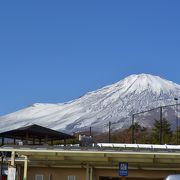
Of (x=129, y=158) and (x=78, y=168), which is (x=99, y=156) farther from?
(x=78, y=168)

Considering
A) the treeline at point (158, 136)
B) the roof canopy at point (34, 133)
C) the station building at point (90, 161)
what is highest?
the treeline at point (158, 136)

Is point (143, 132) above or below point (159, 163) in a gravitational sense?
above

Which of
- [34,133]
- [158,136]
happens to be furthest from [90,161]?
[158,136]

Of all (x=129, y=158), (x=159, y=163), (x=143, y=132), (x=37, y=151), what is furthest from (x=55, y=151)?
(x=143, y=132)

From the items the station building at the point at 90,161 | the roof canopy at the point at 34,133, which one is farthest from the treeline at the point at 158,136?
the station building at the point at 90,161

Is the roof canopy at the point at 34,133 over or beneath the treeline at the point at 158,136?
beneath

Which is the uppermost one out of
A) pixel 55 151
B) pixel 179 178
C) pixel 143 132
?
pixel 143 132

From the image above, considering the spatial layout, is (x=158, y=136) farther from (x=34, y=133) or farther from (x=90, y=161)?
(x=90, y=161)

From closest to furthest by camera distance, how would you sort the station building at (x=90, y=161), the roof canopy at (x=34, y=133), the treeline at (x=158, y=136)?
1. the station building at (x=90, y=161)
2. the roof canopy at (x=34, y=133)
3. the treeline at (x=158, y=136)

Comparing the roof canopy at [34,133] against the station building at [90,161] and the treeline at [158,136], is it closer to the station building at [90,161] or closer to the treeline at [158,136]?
the station building at [90,161]

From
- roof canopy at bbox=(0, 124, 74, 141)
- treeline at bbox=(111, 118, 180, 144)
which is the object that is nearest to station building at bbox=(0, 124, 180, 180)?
roof canopy at bbox=(0, 124, 74, 141)

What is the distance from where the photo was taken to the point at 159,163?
110ft

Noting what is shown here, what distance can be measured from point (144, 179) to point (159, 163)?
2893 mm

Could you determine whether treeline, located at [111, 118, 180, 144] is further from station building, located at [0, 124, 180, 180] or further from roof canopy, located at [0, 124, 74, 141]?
station building, located at [0, 124, 180, 180]
